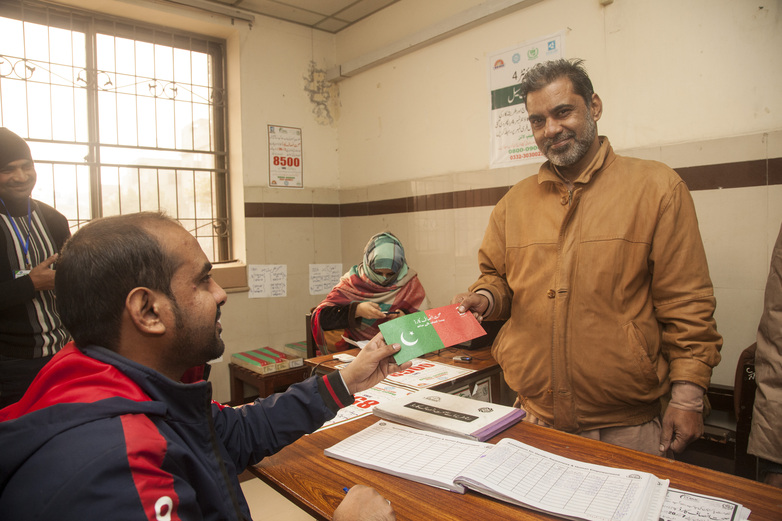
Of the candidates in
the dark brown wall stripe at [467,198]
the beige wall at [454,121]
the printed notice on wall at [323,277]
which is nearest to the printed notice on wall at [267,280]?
the beige wall at [454,121]

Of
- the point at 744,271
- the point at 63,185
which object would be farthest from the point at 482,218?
the point at 63,185

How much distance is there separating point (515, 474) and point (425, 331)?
499 mm

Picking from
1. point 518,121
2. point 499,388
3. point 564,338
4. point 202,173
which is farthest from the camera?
point 202,173

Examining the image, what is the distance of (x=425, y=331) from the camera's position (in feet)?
5.08

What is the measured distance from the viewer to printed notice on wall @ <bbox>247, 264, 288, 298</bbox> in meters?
4.66

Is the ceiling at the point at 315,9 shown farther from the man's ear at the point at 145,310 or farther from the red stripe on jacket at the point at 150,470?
the red stripe on jacket at the point at 150,470

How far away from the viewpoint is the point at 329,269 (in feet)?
17.2

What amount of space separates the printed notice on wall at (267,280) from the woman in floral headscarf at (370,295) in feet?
4.25

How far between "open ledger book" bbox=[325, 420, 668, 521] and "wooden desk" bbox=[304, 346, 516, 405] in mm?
784

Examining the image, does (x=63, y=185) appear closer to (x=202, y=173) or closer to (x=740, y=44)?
(x=202, y=173)

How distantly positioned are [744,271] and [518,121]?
5.66 feet

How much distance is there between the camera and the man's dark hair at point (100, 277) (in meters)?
0.96

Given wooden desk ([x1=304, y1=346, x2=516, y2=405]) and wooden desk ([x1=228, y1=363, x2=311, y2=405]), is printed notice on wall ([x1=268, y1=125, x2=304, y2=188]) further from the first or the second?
wooden desk ([x1=304, y1=346, x2=516, y2=405])

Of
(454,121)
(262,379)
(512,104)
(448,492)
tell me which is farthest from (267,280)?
(448,492)
